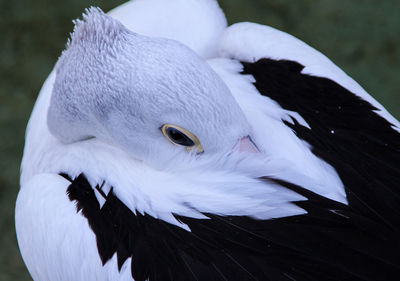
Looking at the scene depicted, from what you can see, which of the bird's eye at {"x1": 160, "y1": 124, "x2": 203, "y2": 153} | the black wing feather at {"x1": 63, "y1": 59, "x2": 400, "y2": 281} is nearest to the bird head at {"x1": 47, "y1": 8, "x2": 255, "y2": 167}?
the bird's eye at {"x1": 160, "y1": 124, "x2": 203, "y2": 153}

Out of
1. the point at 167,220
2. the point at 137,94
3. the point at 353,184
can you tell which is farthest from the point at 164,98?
the point at 353,184

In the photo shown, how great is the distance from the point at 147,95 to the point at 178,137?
0.45ft

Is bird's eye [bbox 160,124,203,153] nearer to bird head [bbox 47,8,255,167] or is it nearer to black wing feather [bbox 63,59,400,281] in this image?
bird head [bbox 47,8,255,167]

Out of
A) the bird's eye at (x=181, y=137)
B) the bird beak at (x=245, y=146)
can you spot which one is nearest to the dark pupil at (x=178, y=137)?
the bird's eye at (x=181, y=137)

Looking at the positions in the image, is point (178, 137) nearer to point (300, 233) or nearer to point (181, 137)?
point (181, 137)

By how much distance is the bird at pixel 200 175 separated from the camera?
1419 millimetres

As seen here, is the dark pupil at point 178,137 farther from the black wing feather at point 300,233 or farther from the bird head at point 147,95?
the black wing feather at point 300,233

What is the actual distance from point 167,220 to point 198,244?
0.35ft

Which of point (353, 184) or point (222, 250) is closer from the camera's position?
point (222, 250)

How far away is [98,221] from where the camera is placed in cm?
152

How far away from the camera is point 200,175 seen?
5.18ft

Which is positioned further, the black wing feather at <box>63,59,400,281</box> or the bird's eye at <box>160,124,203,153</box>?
the bird's eye at <box>160,124,203,153</box>

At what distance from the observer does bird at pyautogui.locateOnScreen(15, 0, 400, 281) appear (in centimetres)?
142

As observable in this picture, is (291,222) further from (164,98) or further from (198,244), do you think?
(164,98)
